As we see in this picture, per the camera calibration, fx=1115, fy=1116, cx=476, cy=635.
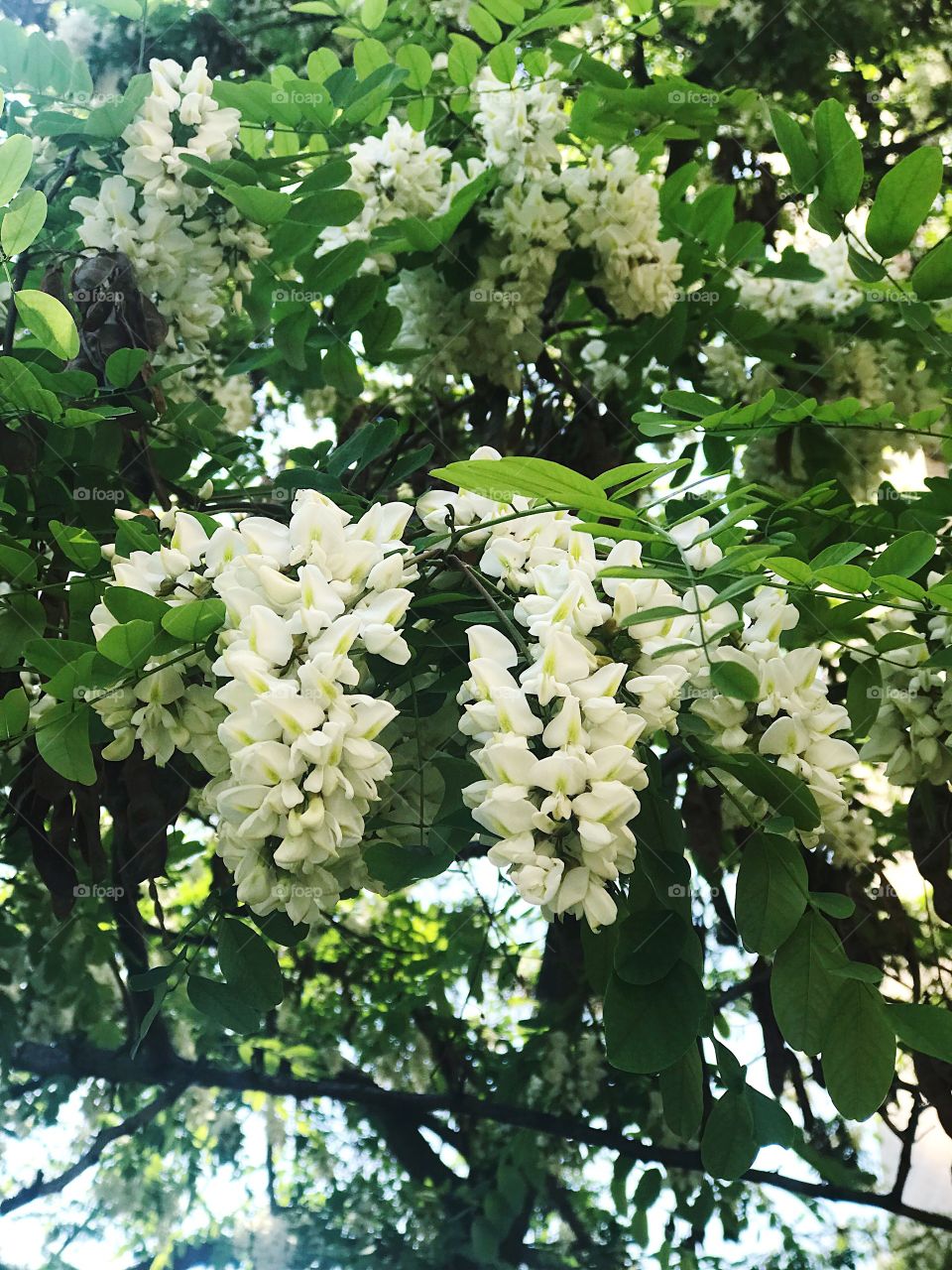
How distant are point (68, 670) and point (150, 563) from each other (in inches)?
1.8

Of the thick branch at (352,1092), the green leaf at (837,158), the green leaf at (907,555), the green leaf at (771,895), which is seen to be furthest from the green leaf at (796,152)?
the thick branch at (352,1092)

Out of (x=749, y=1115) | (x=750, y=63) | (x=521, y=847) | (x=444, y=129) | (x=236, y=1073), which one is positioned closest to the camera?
(x=521, y=847)

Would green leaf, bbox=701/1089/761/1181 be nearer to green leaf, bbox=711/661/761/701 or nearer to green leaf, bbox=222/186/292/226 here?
green leaf, bbox=711/661/761/701

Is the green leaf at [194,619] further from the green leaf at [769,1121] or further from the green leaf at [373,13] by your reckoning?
the green leaf at [373,13]

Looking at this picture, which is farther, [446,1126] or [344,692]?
[446,1126]

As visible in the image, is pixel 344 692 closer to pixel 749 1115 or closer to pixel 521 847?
pixel 521 847

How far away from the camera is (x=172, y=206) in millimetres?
588

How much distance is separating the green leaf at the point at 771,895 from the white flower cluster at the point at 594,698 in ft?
0.07

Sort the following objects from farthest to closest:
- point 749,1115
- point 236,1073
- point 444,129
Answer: point 236,1073
point 444,129
point 749,1115

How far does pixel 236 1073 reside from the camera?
3.05 feet

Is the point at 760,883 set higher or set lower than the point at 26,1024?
lower

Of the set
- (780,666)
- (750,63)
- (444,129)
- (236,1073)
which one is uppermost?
(750,63)

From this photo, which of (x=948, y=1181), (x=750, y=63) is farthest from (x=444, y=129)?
(x=948, y=1181)

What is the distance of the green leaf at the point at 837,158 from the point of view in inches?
17.2
